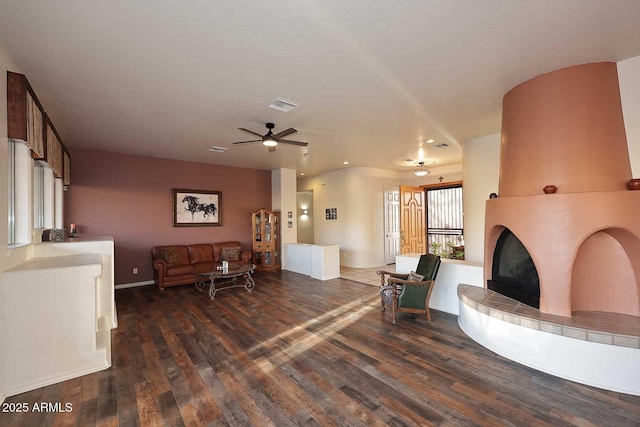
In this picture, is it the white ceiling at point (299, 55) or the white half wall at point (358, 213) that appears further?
the white half wall at point (358, 213)

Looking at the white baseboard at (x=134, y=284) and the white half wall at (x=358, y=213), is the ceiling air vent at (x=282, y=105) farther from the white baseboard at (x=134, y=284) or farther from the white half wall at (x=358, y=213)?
the white baseboard at (x=134, y=284)

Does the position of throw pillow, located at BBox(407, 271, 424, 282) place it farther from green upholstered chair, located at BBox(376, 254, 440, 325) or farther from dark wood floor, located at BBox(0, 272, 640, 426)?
dark wood floor, located at BBox(0, 272, 640, 426)

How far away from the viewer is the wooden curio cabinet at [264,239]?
25.1ft

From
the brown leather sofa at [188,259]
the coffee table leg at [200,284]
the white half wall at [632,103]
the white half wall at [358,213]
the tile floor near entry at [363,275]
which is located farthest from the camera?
the white half wall at [358,213]

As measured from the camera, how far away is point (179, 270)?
240 inches

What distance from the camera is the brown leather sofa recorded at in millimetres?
5949

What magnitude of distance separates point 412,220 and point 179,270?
613 cm

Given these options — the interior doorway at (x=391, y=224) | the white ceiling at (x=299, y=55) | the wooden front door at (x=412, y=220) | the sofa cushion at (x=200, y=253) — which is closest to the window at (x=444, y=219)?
the wooden front door at (x=412, y=220)

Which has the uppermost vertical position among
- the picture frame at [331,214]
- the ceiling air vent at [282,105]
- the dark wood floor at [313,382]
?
the ceiling air vent at [282,105]

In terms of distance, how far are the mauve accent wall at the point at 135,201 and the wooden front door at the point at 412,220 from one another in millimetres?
4707

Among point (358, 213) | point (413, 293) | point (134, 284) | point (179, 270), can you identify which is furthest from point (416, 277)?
point (134, 284)

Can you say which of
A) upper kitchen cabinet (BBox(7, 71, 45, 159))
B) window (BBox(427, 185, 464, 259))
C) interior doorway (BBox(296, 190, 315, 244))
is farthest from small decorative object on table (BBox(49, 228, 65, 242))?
window (BBox(427, 185, 464, 259))

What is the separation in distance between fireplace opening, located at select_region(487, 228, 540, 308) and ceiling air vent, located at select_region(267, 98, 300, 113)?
306cm

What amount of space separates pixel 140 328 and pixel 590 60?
234 inches
